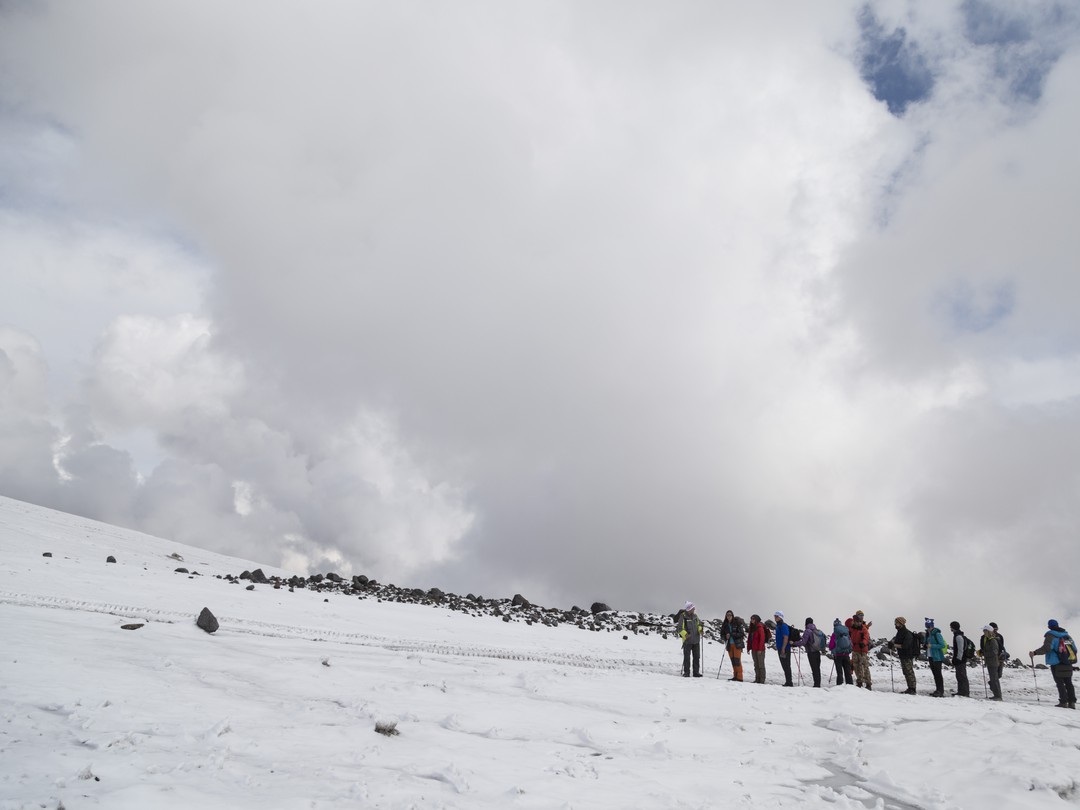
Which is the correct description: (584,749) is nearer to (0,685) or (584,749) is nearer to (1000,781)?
(1000,781)

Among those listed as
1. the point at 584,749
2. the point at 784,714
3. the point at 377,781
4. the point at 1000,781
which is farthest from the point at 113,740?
the point at 784,714

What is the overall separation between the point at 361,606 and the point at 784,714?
73.7 feet

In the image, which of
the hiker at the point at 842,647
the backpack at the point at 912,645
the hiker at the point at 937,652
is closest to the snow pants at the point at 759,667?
the hiker at the point at 842,647

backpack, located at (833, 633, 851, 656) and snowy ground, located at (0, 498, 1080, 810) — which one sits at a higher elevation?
backpack, located at (833, 633, 851, 656)

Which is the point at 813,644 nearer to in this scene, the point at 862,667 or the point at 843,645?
the point at 843,645

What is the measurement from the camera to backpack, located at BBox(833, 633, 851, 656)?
72.5ft

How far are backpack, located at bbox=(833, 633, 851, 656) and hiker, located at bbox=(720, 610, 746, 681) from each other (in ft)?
10.2

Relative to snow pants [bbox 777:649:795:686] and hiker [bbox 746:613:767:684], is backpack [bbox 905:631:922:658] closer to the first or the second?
snow pants [bbox 777:649:795:686]

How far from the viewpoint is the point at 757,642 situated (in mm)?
22156

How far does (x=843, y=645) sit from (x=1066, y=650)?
20.1 feet

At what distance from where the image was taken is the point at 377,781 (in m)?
8.45

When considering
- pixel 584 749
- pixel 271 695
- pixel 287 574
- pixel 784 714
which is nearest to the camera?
pixel 584 749

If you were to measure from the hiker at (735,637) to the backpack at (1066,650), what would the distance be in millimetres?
9050

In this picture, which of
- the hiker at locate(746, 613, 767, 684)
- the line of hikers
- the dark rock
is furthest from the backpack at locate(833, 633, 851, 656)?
the dark rock
